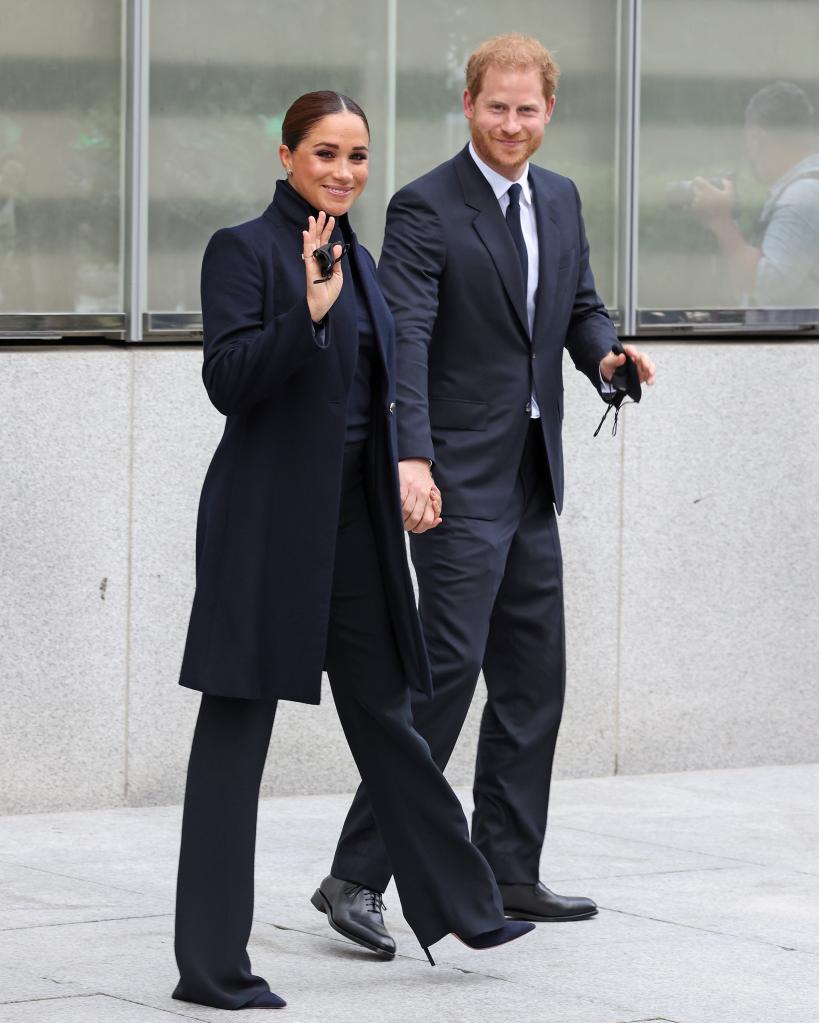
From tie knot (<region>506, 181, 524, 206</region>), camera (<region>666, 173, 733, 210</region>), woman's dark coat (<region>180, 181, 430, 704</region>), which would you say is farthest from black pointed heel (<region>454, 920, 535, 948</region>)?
camera (<region>666, 173, 733, 210</region>)

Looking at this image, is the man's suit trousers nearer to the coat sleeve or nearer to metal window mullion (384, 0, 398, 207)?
the coat sleeve

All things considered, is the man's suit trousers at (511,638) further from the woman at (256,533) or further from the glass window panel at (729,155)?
the glass window panel at (729,155)

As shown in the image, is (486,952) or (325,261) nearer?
(325,261)

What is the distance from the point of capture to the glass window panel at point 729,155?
7609 mm

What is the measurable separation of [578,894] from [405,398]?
61.7 inches

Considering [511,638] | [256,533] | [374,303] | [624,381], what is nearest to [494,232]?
[624,381]

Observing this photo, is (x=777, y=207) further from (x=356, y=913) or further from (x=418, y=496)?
(x=356, y=913)

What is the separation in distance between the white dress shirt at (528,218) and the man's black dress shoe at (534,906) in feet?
3.88

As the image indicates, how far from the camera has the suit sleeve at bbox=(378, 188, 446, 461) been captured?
187 inches

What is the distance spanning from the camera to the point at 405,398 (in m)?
4.79

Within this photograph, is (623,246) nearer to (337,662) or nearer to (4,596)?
(4,596)

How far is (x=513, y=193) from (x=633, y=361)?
0.54 meters

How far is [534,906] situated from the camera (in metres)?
5.17

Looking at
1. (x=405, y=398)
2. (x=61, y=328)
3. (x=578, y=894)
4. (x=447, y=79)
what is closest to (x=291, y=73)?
(x=447, y=79)
